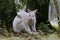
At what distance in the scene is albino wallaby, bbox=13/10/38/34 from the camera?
21.8 ft

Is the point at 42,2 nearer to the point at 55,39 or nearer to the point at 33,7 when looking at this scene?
the point at 33,7

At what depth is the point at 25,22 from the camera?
6754 mm

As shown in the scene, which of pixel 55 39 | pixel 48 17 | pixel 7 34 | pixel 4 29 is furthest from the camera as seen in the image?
pixel 48 17

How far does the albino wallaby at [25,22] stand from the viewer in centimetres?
666

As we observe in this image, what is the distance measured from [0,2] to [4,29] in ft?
4.19

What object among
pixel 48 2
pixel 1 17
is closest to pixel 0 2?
pixel 1 17

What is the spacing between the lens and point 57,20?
7.46m

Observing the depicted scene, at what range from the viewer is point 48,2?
798 centimetres

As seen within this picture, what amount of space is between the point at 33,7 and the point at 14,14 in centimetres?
71

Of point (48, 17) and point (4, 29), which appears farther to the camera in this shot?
point (48, 17)

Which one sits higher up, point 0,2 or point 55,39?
point 0,2

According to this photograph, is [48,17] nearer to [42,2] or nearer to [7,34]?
[42,2]

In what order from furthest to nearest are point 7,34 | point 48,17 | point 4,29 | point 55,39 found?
point 48,17, point 4,29, point 7,34, point 55,39

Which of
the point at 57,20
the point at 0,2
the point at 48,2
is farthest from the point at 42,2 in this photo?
the point at 0,2
